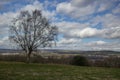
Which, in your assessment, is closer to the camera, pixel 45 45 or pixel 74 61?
pixel 45 45

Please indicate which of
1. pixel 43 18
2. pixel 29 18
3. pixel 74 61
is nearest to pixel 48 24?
pixel 43 18

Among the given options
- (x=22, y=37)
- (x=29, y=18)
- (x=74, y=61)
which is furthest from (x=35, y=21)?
(x=74, y=61)

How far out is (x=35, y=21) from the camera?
40.8 m

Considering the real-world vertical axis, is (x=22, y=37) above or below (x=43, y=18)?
below

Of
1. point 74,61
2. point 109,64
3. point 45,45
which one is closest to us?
point 45,45

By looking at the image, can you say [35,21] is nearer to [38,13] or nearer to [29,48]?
[38,13]

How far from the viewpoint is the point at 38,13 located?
136 ft

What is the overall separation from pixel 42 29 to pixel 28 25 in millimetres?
3244

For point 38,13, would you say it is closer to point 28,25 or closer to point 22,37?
Result: point 28,25

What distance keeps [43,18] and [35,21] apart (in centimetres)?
195

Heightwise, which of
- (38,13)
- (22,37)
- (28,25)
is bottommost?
(22,37)

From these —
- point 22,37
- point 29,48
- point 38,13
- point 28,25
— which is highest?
point 38,13

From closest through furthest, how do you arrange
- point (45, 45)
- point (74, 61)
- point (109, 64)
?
point (45, 45) → point (74, 61) → point (109, 64)

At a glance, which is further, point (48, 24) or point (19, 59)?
point (19, 59)
